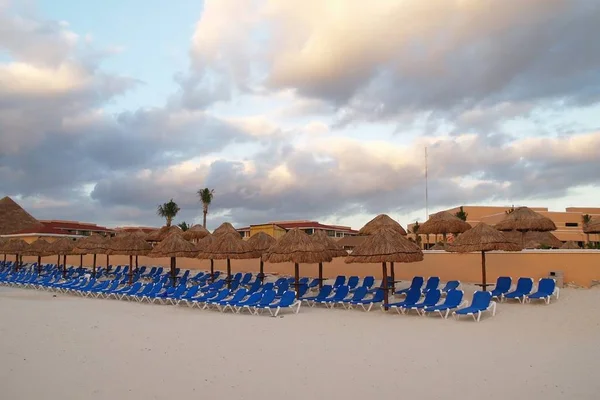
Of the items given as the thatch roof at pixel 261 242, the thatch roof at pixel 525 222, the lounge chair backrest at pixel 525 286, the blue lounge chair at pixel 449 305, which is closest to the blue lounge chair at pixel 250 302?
the thatch roof at pixel 261 242

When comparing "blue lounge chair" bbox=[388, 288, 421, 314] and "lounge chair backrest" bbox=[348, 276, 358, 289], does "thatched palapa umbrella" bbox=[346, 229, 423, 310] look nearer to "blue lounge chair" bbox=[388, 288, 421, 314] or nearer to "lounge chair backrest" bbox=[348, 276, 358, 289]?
"blue lounge chair" bbox=[388, 288, 421, 314]

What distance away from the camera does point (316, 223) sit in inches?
1676

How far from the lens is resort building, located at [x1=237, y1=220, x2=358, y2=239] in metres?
36.3

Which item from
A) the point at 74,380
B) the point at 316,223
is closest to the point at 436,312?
the point at 74,380

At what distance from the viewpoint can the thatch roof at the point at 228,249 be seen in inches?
612

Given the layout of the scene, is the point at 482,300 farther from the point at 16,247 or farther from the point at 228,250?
the point at 16,247

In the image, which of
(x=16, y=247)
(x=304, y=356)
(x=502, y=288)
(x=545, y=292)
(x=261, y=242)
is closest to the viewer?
(x=304, y=356)

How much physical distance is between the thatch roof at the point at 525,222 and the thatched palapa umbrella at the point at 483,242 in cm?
631

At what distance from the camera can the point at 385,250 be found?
465 inches

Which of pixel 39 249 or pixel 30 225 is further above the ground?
pixel 30 225

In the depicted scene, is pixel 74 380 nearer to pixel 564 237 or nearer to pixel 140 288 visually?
pixel 140 288

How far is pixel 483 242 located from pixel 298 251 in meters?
4.90

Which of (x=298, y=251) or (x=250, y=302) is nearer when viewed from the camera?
(x=250, y=302)

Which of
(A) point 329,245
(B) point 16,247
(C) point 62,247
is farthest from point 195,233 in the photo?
(A) point 329,245
